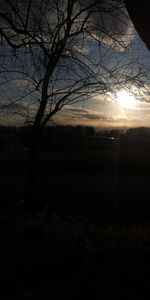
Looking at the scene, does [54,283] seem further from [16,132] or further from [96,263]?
[16,132]

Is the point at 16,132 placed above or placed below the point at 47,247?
above

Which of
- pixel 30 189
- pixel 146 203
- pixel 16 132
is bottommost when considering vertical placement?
pixel 146 203

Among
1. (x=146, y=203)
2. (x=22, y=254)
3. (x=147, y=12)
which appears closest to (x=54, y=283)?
(x=22, y=254)

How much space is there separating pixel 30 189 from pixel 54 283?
31.0ft

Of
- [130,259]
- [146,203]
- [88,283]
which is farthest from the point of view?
[146,203]

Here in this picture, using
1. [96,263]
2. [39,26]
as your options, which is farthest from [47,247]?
[39,26]

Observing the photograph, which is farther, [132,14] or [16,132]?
[16,132]

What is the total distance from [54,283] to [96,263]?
0.86 m

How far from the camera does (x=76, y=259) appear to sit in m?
6.44

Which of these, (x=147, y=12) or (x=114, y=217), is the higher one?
(x=147, y=12)

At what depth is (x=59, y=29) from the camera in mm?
12992

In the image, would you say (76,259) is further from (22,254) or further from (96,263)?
(22,254)

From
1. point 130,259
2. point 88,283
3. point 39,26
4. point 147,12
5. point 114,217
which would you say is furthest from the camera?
point 114,217

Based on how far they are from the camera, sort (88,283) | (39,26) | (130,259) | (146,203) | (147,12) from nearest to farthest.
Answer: (88,283), (147,12), (130,259), (39,26), (146,203)
